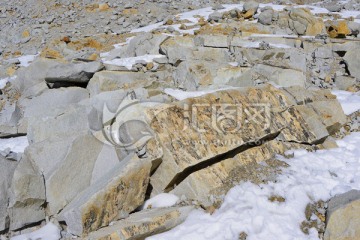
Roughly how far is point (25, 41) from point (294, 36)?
1440cm

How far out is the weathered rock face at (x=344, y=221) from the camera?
5.36 metres

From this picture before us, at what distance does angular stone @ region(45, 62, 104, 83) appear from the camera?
11.2 m

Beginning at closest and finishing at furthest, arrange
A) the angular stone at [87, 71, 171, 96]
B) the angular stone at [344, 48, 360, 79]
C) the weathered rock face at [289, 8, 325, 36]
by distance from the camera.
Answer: the angular stone at [87, 71, 171, 96] → the angular stone at [344, 48, 360, 79] → the weathered rock face at [289, 8, 325, 36]

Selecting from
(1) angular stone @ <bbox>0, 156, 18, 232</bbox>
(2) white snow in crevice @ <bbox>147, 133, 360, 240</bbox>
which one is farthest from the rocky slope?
(2) white snow in crevice @ <bbox>147, 133, 360, 240</bbox>

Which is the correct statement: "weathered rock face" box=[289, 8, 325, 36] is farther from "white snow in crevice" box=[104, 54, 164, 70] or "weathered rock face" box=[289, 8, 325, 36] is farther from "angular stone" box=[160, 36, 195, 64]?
"white snow in crevice" box=[104, 54, 164, 70]

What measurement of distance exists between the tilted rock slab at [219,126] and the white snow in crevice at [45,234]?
1.95 m

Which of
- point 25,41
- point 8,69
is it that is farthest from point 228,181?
point 25,41

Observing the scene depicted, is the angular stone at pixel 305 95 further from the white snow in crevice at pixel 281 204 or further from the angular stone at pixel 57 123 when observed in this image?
the angular stone at pixel 57 123

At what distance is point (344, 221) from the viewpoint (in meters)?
5.50


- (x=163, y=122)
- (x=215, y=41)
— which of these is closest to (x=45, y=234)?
(x=163, y=122)

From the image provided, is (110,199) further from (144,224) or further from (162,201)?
(162,201)

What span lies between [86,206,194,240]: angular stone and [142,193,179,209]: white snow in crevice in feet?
0.83

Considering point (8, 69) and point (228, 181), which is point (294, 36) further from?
point (8, 69)

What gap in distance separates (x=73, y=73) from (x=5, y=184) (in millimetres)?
5600
